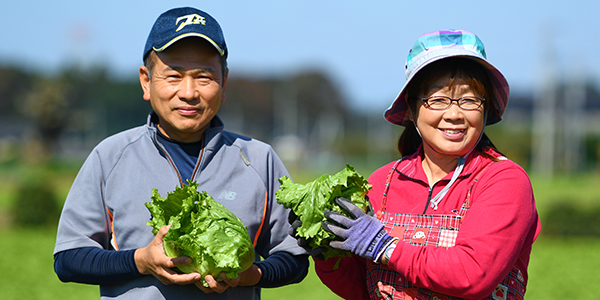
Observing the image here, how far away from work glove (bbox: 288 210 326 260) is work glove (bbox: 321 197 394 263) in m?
0.20

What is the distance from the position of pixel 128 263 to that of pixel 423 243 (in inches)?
61.9

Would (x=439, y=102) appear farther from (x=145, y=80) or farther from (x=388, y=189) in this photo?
(x=145, y=80)

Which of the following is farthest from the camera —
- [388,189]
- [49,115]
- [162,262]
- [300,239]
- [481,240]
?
[49,115]

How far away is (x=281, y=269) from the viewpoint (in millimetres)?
3199

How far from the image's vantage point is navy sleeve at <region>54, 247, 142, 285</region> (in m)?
2.98

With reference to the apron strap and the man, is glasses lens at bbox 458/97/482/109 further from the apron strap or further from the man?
the man

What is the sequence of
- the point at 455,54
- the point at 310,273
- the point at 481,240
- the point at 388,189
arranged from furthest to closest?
the point at 310,273 → the point at 388,189 → the point at 455,54 → the point at 481,240

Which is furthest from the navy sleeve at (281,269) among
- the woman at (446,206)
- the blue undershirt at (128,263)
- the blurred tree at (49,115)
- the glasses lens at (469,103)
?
the blurred tree at (49,115)

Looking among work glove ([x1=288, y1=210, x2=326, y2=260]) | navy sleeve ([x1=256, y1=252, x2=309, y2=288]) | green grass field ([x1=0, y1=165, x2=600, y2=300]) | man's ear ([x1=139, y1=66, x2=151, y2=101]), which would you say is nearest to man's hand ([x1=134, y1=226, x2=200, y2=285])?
navy sleeve ([x1=256, y1=252, x2=309, y2=288])

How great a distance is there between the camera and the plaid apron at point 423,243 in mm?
2914

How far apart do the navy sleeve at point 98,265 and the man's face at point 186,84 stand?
794mm

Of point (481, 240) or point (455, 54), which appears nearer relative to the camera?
point (481, 240)

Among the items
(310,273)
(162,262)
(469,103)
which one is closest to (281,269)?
(162,262)

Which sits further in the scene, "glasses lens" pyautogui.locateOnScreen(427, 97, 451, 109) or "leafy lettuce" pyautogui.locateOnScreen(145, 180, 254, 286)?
"glasses lens" pyautogui.locateOnScreen(427, 97, 451, 109)
